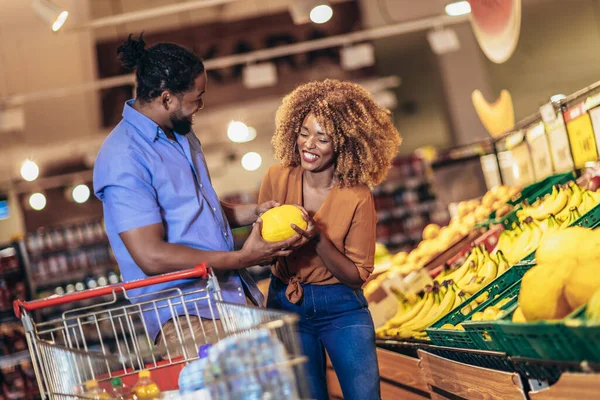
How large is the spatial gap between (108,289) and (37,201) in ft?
54.4

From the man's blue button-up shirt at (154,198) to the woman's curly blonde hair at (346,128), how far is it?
22.6 inches

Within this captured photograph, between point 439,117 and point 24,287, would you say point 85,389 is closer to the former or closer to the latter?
point 24,287

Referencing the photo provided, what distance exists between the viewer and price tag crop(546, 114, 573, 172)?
15.1 feet

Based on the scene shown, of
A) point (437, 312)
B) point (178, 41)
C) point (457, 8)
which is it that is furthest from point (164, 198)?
point (178, 41)

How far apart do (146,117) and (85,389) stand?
990 millimetres

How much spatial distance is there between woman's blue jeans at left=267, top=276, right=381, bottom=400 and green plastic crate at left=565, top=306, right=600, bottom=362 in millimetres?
1092

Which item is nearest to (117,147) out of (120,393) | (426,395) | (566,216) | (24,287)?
(120,393)

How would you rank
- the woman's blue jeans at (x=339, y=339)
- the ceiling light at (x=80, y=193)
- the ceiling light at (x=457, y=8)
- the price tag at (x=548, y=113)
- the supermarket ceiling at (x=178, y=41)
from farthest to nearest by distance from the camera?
the ceiling light at (x=80, y=193) < the supermarket ceiling at (x=178, y=41) < the ceiling light at (x=457, y=8) < the price tag at (x=548, y=113) < the woman's blue jeans at (x=339, y=339)

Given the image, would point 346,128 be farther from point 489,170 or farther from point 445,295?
point 489,170

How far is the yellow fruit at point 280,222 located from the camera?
2.74 m

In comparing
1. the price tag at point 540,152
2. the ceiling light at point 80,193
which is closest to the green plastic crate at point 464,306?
the price tag at point 540,152

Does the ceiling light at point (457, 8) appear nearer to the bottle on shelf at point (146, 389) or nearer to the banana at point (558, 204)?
the banana at point (558, 204)

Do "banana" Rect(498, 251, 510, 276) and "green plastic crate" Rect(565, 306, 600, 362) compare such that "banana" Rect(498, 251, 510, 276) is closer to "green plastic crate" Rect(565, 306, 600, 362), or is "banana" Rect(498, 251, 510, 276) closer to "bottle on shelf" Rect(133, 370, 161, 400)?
"green plastic crate" Rect(565, 306, 600, 362)

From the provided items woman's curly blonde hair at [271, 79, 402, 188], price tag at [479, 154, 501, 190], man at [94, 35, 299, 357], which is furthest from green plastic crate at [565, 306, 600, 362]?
price tag at [479, 154, 501, 190]
